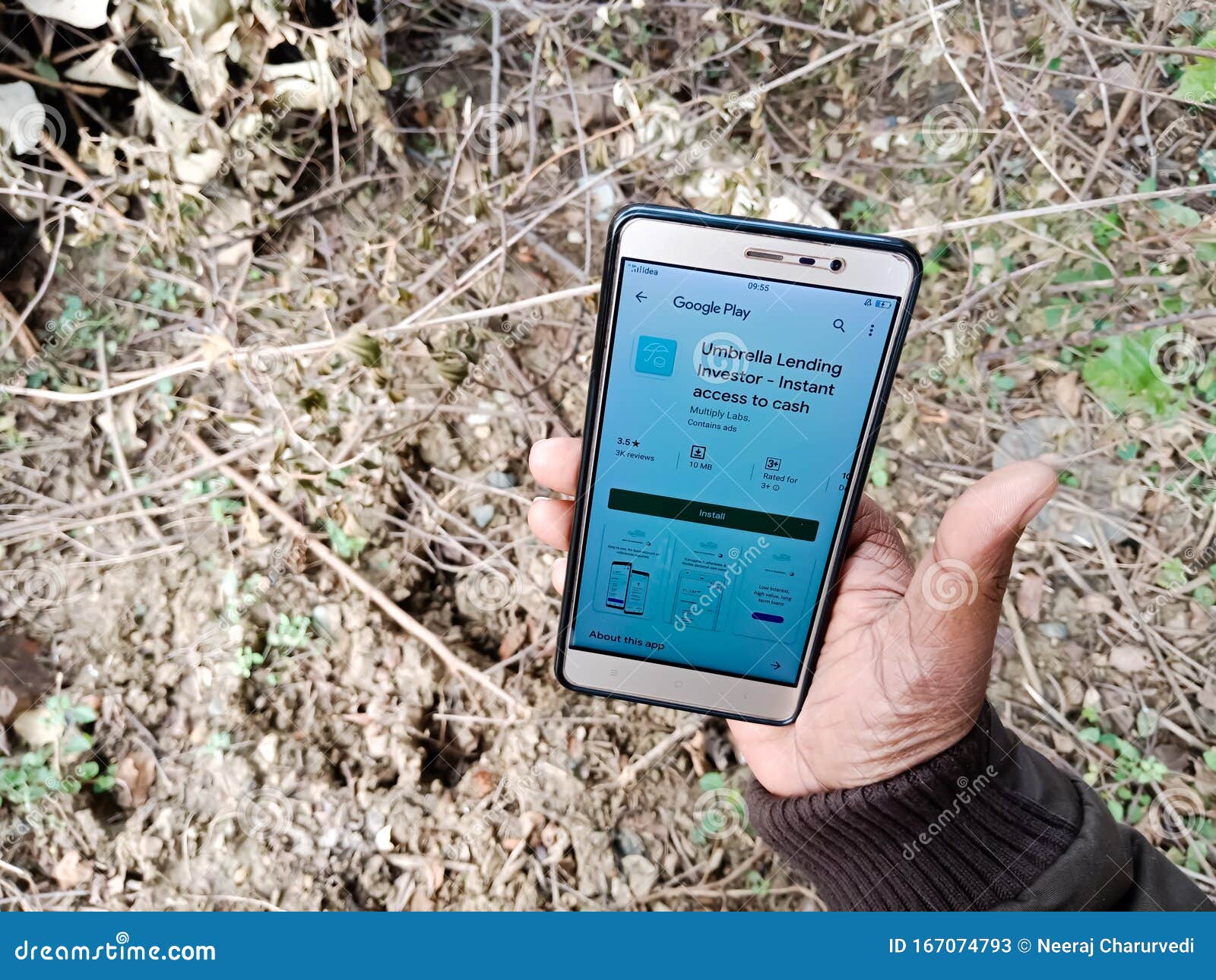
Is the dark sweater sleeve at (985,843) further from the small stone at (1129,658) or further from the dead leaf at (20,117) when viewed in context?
the dead leaf at (20,117)

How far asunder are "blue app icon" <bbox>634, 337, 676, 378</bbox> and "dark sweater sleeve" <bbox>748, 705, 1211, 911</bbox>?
758mm

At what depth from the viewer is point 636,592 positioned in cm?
156

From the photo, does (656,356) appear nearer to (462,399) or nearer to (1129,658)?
(462,399)

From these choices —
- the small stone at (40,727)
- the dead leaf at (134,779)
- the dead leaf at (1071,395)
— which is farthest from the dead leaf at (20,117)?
the dead leaf at (1071,395)

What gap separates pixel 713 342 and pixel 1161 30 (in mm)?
1523

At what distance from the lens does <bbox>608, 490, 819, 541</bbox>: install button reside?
4.82 ft

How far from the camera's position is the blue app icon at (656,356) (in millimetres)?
1396

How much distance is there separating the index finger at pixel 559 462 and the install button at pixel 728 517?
0.13 metres

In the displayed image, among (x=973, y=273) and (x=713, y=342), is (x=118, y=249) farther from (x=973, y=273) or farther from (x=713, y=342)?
(x=973, y=273)

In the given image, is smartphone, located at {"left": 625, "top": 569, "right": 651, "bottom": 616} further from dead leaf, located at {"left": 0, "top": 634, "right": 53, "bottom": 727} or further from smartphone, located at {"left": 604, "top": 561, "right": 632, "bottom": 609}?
dead leaf, located at {"left": 0, "top": 634, "right": 53, "bottom": 727}

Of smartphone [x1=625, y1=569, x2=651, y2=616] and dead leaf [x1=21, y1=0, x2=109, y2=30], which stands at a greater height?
dead leaf [x1=21, y1=0, x2=109, y2=30]

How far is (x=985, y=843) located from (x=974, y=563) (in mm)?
480

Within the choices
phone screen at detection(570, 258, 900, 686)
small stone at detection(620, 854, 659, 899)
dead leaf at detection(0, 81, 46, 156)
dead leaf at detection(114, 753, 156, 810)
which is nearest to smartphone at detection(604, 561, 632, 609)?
phone screen at detection(570, 258, 900, 686)

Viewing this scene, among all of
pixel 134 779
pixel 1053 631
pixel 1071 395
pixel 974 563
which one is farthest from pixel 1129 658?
pixel 134 779
